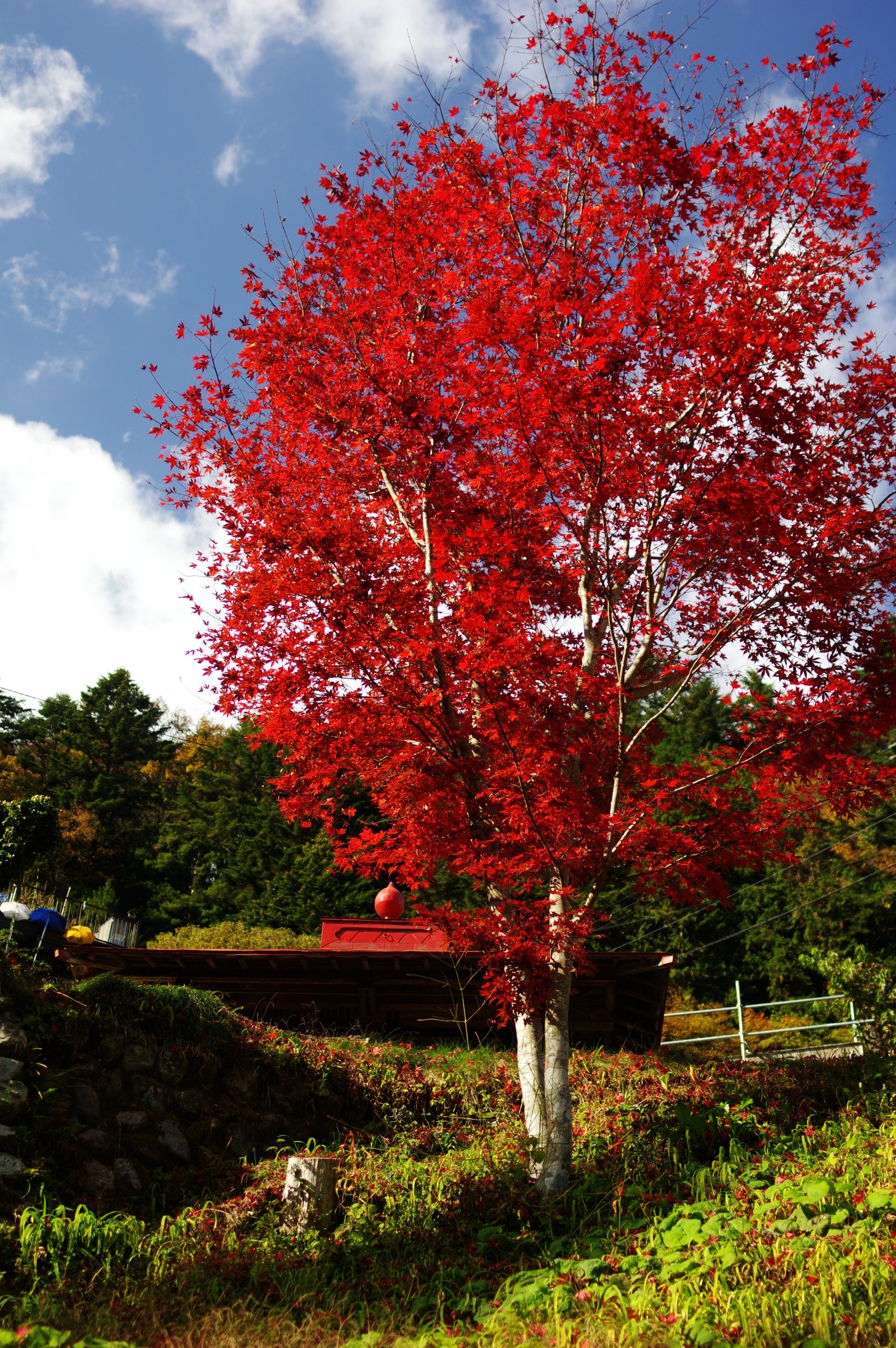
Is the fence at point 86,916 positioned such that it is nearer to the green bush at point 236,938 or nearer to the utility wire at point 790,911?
the green bush at point 236,938

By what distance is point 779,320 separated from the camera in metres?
7.64

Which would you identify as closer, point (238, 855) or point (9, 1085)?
point (9, 1085)

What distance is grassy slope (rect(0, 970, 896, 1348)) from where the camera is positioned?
17.9 feet

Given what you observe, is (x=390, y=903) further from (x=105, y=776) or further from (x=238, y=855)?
(x=105, y=776)

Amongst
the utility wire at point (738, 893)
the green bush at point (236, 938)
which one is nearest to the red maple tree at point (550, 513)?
the green bush at point (236, 938)

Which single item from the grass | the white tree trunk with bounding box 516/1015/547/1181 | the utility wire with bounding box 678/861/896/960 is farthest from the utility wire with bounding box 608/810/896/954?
the white tree trunk with bounding box 516/1015/547/1181

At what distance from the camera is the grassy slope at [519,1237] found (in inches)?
215

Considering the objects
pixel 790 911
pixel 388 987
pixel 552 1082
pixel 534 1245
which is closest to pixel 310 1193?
pixel 534 1245

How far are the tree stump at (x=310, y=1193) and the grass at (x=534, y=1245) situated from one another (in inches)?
5.6

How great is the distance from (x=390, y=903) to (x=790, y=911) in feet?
56.4

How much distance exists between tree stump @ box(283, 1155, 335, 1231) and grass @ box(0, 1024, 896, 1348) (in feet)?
0.46

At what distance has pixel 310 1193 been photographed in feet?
25.0

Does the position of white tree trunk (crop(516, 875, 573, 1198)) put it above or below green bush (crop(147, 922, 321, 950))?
below

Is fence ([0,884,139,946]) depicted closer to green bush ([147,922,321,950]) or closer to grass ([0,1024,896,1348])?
green bush ([147,922,321,950])
